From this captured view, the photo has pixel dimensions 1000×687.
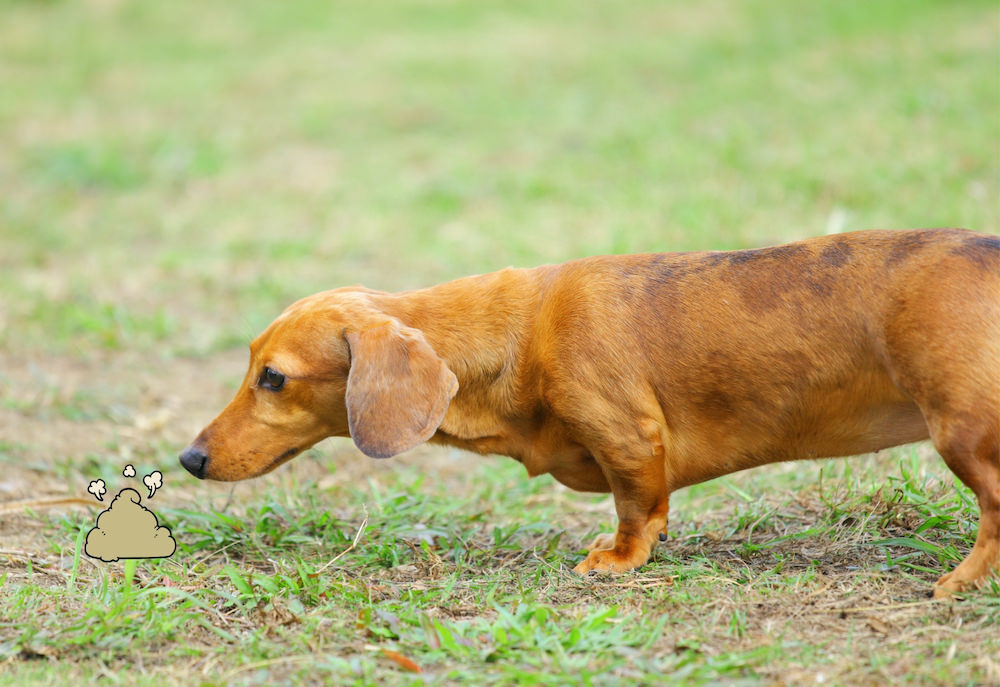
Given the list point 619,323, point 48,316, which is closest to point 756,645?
point 619,323

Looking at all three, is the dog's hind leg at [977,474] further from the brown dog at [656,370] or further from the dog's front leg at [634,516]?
the dog's front leg at [634,516]

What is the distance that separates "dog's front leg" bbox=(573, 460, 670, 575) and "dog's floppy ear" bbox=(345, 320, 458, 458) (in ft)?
2.16

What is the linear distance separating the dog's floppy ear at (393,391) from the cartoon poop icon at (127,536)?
751 mm

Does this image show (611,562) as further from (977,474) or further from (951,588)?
(977,474)

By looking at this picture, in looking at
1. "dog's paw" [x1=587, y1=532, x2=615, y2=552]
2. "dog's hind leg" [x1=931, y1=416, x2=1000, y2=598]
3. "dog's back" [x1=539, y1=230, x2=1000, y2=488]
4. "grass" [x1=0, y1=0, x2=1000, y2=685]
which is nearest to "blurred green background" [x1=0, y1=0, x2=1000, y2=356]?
"grass" [x1=0, y1=0, x2=1000, y2=685]

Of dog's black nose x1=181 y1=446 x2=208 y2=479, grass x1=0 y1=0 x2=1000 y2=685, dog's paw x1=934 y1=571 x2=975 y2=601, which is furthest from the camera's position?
dog's black nose x1=181 y1=446 x2=208 y2=479

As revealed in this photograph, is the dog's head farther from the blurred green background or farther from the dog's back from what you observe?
the blurred green background

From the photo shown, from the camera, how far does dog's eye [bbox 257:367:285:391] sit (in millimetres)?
3895

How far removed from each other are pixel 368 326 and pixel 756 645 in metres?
1.66

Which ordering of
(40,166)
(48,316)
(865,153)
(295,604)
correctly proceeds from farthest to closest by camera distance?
(40,166), (865,153), (48,316), (295,604)

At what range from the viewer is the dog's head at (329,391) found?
3.63 meters

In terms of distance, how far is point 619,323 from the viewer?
3811mm

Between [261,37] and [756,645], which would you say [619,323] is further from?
[261,37]

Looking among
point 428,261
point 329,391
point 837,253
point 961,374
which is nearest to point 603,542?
point 329,391
